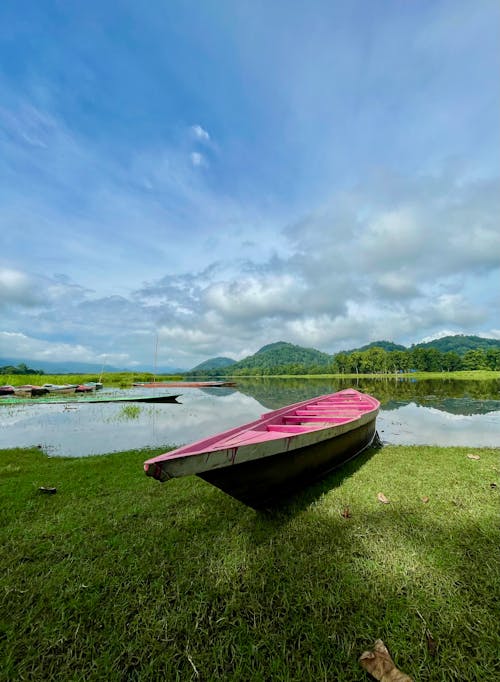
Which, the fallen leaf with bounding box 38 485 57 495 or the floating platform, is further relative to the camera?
the floating platform

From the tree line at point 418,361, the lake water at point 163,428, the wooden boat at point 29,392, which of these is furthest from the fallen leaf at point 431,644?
the tree line at point 418,361

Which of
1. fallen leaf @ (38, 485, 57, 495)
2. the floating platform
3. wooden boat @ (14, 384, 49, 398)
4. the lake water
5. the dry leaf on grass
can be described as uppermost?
wooden boat @ (14, 384, 49, 398)

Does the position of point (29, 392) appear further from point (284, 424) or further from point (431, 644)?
point (431, 644)

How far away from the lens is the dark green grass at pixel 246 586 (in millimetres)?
1696

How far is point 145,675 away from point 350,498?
293cm

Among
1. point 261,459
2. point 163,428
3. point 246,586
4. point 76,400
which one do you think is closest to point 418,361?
point 76,400

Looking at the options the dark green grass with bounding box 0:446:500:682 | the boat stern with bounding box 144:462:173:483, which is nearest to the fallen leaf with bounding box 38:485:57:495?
the dark green grass with bounding box 0:446:500:682

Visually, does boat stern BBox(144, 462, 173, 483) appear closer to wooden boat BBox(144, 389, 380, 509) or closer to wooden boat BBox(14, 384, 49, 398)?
wooden boat BBox(144, 389, 380, 509)

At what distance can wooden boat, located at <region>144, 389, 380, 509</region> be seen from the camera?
231 cm

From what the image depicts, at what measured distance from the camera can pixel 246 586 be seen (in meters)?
2.26

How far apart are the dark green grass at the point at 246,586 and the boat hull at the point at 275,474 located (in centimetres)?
27

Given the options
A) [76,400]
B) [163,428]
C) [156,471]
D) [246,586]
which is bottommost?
[163,428]

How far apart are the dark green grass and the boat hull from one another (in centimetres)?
27

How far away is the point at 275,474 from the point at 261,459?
43 centimetres
